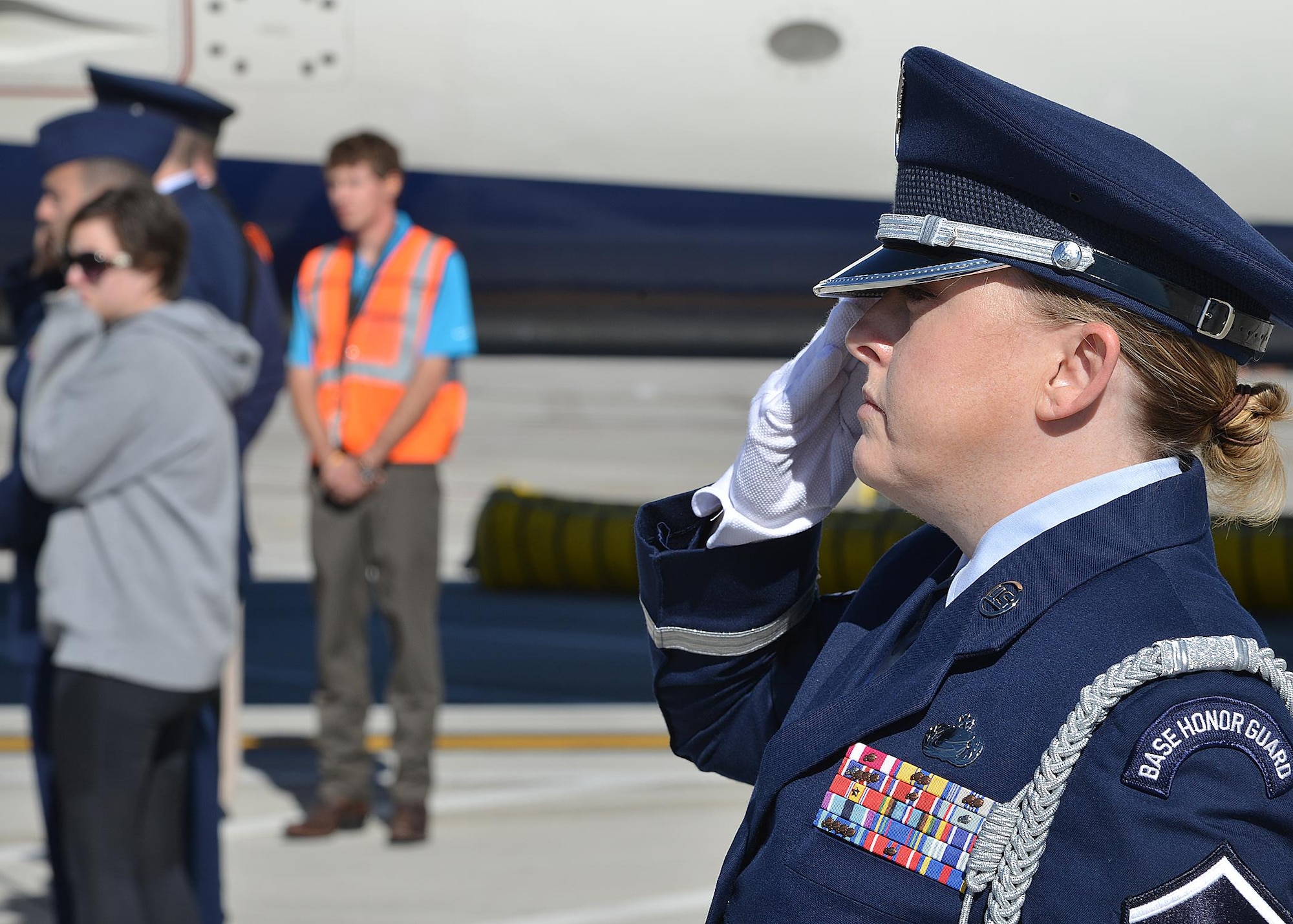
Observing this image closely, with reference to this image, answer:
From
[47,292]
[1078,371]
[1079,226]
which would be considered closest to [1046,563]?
[1078,371]

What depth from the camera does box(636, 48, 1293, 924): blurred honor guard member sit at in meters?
1.02

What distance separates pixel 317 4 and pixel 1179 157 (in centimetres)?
255

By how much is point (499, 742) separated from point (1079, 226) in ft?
16.2

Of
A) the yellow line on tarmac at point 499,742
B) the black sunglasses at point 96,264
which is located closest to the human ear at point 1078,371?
the black sunglasses at point 96,264

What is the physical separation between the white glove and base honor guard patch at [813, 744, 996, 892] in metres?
0.28

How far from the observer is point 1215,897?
0.98 m

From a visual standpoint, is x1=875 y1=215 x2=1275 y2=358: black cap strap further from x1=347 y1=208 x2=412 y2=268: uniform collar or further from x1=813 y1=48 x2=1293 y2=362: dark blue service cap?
x1=347 y1=208 x2=412 y2=268: uniform collar

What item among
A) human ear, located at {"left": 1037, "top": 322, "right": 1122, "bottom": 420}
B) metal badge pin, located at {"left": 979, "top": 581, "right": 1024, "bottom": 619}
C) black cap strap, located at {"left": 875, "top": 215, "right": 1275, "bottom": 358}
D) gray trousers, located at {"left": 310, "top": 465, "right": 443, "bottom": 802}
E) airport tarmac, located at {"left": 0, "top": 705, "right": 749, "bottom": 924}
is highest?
black cap strap, located at {"left": 875, "top": 215, "right": 1275, "bottom": 358}

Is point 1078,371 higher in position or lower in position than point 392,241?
higher

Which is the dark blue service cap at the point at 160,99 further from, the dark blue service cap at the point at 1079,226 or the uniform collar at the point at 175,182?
the dark blue service cap at the point at 1079,226

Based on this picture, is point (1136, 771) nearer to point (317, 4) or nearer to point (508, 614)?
point (317, 4)

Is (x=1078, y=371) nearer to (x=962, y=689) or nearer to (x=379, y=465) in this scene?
(x=962, y=689)

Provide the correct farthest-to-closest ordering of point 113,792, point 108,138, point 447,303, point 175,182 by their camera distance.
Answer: point 447,303 → point 175,182 → point 108,138 → point 113,792

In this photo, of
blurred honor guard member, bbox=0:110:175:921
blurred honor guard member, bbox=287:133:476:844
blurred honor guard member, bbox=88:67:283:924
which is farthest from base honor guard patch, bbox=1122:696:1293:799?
blurred honor guard member, bbox=287:133:476:844
